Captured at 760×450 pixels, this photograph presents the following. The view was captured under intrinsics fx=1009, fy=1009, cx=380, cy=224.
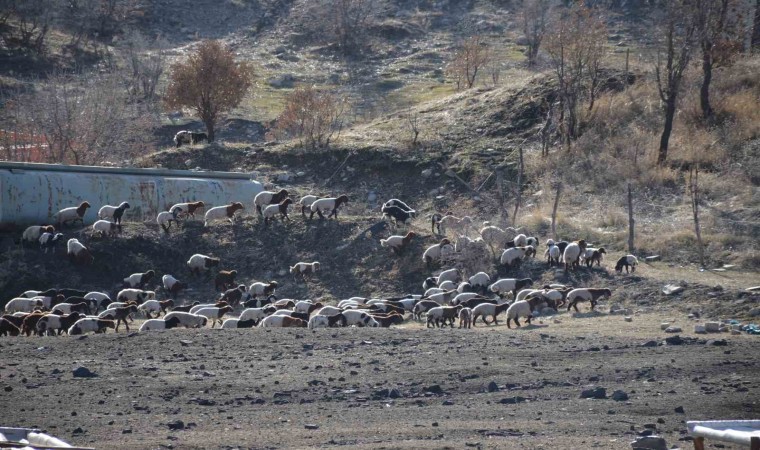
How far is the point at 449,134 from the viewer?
4072 cm

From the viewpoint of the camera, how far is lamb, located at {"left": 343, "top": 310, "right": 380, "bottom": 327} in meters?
21.0

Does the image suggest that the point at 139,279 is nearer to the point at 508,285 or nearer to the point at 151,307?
the point at 151,307

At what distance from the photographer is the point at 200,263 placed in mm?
27891

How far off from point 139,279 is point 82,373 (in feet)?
41.1

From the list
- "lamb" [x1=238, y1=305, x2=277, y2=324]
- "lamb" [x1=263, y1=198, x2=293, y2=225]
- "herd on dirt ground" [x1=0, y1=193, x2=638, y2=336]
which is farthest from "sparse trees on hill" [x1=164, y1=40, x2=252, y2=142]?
"lamb" [x1=238, y1=305, x2=277, y2=324]

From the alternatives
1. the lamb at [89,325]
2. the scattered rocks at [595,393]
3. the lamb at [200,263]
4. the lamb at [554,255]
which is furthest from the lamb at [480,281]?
the scattered rocks at [595,393]

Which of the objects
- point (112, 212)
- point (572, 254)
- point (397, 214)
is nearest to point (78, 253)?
point (112, 212)

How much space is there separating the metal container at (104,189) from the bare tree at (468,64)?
21.9m

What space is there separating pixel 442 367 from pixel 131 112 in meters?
39.1

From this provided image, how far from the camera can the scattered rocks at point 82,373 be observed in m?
14.4

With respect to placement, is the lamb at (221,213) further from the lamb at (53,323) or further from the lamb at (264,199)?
the lamb at (53,323)

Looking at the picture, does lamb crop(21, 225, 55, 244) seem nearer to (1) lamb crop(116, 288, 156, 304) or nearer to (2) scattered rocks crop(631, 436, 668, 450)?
(1) lamb crop(116, 288, 156, 304)

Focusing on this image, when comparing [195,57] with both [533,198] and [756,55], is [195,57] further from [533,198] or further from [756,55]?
[756,55]

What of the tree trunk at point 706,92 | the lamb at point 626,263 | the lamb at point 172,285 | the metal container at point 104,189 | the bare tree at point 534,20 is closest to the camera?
the lamb at point 626,263
